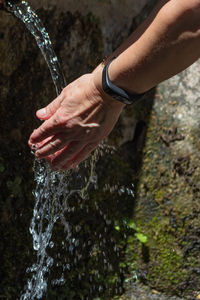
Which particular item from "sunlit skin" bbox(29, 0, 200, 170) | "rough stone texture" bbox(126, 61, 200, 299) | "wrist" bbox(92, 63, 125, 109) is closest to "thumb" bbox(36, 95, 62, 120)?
"sunlit skin" bbox(29, 0, 200, 170)

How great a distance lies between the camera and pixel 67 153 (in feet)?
4.94

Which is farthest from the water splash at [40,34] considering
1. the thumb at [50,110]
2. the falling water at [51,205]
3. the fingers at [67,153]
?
the fingers at [67,153]

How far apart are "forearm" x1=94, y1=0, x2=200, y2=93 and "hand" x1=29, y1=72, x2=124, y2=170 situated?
0.11 m

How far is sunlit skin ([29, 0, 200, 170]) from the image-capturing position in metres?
1.13

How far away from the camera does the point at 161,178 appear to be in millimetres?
2645

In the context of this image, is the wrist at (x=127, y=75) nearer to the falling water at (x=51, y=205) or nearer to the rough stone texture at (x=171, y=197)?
the falling water at (x=51, y=205)

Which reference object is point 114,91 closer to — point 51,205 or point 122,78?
point 122,78

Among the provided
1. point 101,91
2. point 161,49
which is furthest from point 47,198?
point 161,49

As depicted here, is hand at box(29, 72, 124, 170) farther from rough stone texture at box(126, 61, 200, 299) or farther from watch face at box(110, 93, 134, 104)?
rough stone texture at box(126, 61, 200, 299)

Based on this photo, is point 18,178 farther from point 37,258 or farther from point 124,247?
point 124,247

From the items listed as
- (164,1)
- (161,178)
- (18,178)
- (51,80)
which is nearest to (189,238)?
(161,178)

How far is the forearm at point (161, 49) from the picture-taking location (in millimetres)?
1113

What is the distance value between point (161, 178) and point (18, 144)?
0.91 meters

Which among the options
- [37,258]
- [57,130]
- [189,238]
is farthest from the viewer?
[189,238]
